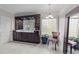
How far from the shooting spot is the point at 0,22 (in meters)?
4.77

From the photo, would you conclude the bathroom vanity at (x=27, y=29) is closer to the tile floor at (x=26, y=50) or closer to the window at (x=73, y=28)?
the tile floor at (x=26, y=50)

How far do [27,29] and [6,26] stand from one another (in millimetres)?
1124

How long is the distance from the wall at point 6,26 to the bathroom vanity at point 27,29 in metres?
0.27

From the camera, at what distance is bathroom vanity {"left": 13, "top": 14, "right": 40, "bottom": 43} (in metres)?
5.17

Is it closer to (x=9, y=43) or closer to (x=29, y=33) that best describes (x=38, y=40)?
(x=29, y=33)

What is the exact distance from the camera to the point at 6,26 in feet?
16.6

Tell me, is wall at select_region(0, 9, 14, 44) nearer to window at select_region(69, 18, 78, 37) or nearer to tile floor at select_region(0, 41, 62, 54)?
tile floor at select_region(0, 41, 62, 54)

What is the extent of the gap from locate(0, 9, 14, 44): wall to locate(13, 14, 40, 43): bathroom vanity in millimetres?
267

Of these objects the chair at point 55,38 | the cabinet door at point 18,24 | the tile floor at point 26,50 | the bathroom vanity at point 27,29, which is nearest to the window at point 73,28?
the tile floor at point 26,50

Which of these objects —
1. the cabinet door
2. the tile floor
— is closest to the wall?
the cabinet door

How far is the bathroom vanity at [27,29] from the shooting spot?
517 centimetres

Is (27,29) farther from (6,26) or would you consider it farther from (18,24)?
(6,26)

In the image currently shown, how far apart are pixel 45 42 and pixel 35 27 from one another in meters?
1.02
